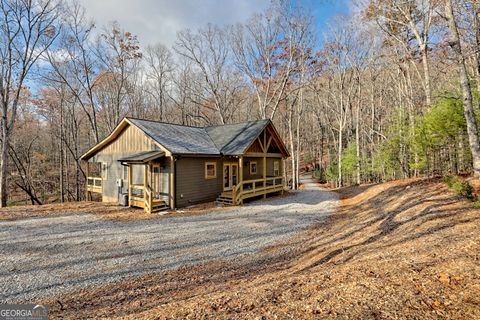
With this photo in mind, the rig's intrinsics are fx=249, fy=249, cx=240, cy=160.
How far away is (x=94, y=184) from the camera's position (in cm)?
1758

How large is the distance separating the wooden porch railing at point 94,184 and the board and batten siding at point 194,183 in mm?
7422

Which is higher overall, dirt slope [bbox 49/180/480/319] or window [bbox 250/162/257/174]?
window [bbox 250/162/257/174]

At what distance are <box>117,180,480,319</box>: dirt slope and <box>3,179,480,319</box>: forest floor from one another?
1cm

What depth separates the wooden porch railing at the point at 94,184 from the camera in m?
17.0

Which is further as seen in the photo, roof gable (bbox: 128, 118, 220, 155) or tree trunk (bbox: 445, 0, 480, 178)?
roof gable (bbox: 128, 118, 220, 155)

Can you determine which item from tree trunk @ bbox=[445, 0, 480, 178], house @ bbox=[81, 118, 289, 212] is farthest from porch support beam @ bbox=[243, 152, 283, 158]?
tree trunk @ bbox=[445, 0, 480, 178]

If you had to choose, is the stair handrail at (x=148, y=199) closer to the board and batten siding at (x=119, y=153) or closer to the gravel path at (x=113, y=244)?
the gravel path at (x=113, y=244)

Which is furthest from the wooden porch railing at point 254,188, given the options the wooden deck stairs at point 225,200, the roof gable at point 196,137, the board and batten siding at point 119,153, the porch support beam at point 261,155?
the board and batten siding at point 119,153

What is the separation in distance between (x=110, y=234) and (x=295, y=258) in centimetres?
617

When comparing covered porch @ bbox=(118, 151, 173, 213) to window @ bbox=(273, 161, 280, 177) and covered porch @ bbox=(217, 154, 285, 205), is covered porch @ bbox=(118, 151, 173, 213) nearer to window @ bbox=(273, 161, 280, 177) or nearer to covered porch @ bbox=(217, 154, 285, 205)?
covered porch @ bbox=(217, 154, 285, 205)

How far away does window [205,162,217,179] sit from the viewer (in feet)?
47.3

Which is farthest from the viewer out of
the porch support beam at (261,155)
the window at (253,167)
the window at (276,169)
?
the window at (276,169)

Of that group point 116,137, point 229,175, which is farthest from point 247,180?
point 116,137

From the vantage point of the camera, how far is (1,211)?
11695 mm
